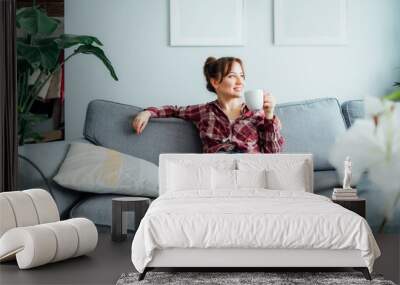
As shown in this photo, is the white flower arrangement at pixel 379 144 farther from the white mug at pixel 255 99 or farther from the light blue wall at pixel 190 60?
the light blue wall at pixel 190 60

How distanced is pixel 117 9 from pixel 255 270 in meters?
2.82

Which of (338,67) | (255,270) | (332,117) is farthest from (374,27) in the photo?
(255,270)

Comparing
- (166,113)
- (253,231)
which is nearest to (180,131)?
(166,113)

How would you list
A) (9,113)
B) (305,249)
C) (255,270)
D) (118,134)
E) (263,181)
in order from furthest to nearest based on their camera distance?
(118,134) → (9,113) → (263,181) → (255,270) → (305,249)

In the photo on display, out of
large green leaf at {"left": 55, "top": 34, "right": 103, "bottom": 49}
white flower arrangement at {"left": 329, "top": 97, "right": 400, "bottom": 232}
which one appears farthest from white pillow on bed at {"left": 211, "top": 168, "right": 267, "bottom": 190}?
white flower arrangement at {"left": 329, "top": 97, "right": 400, "bottom": 232}

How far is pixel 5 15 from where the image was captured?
4383mm

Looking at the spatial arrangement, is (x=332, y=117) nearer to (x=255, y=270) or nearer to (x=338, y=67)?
(x=338, y=67)

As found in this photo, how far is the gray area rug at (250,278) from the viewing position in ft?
9.70

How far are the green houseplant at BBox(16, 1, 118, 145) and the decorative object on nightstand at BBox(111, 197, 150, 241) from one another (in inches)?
44.1

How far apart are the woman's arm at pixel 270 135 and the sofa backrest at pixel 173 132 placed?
0.61 feet

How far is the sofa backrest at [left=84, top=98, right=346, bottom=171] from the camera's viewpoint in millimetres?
4848

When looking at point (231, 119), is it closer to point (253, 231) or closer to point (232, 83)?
point (232, 83)

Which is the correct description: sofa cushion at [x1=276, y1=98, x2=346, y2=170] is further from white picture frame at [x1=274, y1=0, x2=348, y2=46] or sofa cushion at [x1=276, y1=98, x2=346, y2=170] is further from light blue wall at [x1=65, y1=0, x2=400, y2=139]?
white picture frame at [x1=274, y1=0, x2=348, y2=46]

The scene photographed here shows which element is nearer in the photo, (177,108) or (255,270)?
(255,270)
